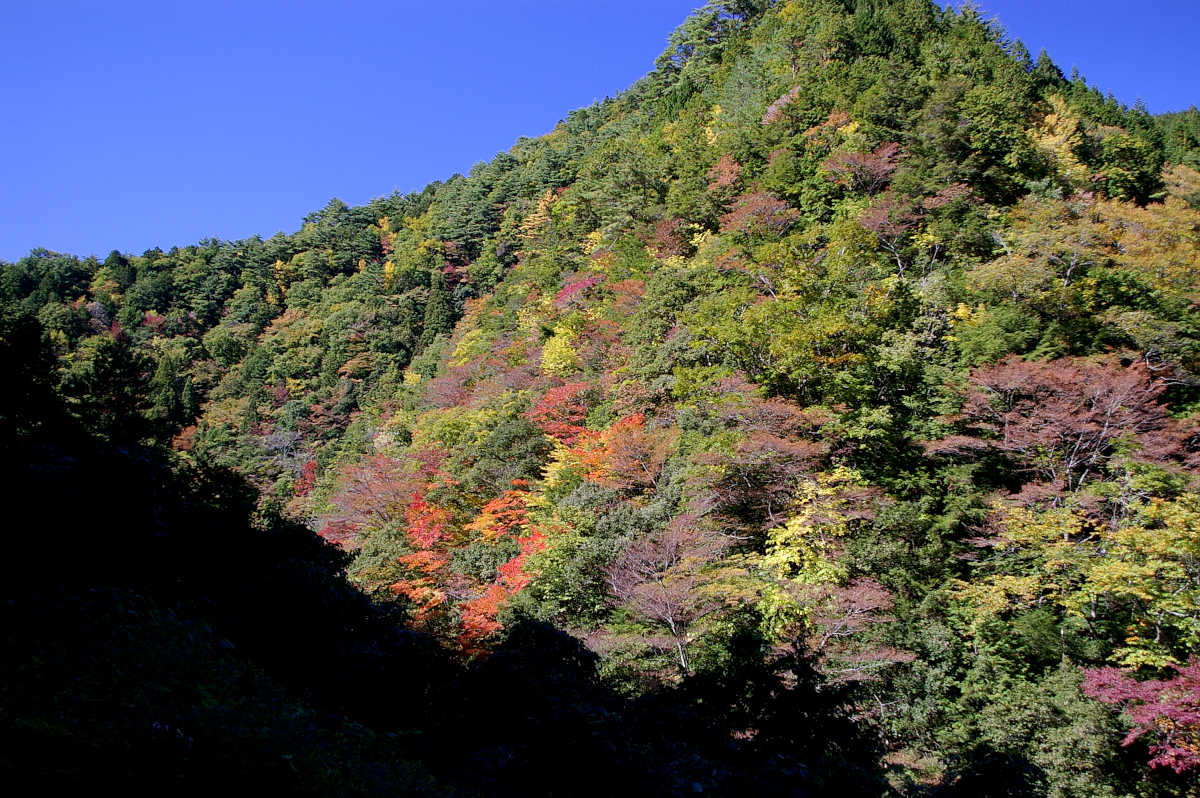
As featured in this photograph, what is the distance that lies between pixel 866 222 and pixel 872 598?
1472 centimetres

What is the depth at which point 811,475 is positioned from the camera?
14.7 m

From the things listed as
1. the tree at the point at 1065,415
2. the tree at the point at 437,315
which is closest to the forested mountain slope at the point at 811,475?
the tree at the point at 1065,415

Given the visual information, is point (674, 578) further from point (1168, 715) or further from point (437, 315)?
point (437, 315)

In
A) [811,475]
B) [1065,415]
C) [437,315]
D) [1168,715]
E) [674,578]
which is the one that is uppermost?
[437,315]

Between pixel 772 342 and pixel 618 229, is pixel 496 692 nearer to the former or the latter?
pixel 772 342

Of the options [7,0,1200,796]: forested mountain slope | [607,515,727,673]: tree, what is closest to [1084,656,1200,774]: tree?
[7,0,1200,796]: forested mountain slope

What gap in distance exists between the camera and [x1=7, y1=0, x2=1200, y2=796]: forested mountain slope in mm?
8523

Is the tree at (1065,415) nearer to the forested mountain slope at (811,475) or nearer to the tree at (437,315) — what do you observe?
the forested mountain slope at (811,475)

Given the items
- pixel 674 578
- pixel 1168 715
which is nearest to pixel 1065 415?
pixel 1168 715

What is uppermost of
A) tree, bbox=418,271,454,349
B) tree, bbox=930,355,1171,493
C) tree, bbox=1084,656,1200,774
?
tree, bbox=418,271,454,349

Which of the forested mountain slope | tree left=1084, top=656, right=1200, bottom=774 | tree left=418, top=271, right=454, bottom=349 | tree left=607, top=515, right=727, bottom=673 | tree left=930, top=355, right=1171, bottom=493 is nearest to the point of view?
the forested mountain slope

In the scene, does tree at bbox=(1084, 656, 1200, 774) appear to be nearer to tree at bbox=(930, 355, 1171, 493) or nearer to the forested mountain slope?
the forested mountain slope

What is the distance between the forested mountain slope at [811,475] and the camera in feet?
28.0

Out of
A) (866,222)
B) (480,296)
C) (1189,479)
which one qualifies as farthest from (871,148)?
(480,296)
